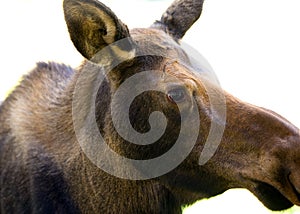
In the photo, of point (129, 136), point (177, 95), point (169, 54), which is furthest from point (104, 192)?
point (169, 54)

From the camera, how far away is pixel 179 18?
568 cm

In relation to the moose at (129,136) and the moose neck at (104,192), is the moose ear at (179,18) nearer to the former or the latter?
the moose at (129,136)

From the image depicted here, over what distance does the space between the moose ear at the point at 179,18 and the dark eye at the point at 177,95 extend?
2.21 ft

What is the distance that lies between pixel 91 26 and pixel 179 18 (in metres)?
0.88

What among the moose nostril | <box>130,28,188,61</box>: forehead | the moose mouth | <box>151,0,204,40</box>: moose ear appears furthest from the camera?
<box>151,0,204,40</box>: moose ear

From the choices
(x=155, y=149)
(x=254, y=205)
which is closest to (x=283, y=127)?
(x=155, y=149)

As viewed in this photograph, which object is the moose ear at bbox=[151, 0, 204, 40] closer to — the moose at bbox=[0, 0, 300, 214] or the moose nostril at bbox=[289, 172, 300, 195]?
the moose at bbox=[0, 0, 300, 214]

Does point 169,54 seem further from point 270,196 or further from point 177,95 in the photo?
point 270,196

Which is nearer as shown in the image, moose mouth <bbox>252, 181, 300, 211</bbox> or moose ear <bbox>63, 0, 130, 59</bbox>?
moose mouth <bbox>252, 181, 300, 211</bbox>

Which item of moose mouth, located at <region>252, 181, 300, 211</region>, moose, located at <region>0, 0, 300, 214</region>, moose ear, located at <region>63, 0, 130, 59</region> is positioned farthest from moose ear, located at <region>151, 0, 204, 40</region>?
moose mouth, located at <region>252, 181, 300, 211</region>

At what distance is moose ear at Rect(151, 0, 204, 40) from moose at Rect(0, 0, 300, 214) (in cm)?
2

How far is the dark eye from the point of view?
16.3ft

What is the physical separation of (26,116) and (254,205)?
380cm

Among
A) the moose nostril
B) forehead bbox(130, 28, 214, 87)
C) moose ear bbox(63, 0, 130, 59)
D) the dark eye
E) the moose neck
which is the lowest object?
the moose neck
